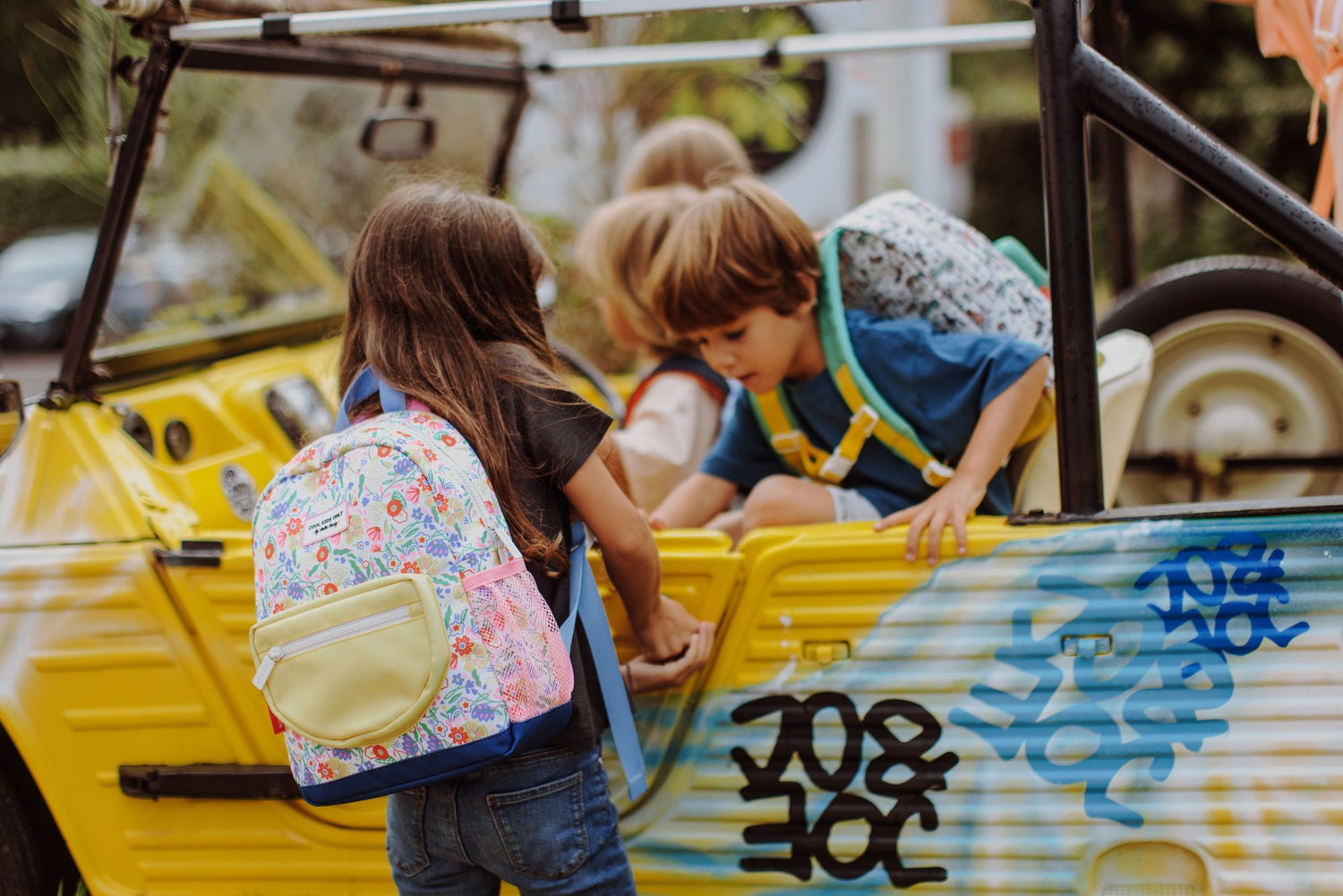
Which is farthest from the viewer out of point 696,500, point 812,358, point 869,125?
point 869,125

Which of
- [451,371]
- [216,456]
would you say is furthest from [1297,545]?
[216,456]

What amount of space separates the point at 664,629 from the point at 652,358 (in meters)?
1.09

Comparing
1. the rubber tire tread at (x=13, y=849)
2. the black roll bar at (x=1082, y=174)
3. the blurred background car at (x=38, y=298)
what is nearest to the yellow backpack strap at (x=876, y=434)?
the black roll bar at (x=1082, y=174)

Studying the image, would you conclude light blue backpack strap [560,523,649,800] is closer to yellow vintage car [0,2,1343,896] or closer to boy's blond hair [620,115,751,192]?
yellow vintage car [0,2,1343,896]

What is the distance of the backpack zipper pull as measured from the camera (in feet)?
4.68

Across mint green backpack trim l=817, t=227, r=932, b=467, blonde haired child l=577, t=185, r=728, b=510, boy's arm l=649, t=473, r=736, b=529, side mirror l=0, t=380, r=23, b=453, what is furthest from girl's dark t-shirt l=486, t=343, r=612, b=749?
side mirror l=0, t=380, r=23, b=453

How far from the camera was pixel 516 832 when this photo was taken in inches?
60.2

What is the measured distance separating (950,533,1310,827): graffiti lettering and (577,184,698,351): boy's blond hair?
1.17 metres

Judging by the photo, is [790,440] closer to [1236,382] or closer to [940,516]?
[940,516]

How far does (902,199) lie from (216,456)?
148cm

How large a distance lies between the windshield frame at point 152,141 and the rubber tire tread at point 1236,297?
1.33 meters

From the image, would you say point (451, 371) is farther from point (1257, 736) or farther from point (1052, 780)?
point (1257, 736)

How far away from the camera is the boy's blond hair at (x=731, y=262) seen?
77.9 inches

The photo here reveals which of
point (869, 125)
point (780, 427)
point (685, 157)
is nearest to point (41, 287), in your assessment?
point (869, 125)
